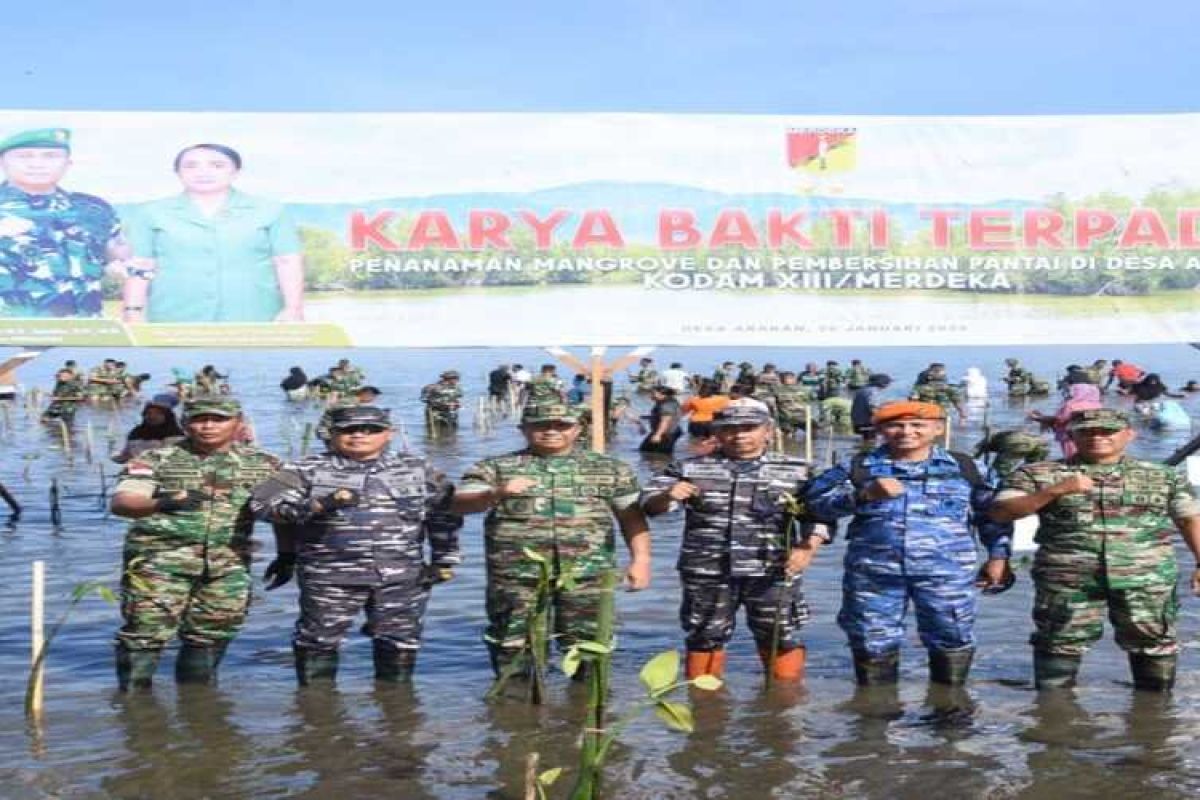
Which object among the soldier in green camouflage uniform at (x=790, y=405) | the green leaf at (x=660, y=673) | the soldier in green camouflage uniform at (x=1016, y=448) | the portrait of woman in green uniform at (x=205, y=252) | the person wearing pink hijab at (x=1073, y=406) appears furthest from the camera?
the soldier in green camouflage uniform at (x=790, y=405)

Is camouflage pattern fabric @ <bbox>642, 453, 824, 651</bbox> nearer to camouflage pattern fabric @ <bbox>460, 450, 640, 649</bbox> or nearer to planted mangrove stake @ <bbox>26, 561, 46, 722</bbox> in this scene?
camouflage pattern fabric @ <bbox>460, 450, 640, 649</bbox>

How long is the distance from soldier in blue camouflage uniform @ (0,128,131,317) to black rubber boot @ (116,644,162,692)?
5.11m

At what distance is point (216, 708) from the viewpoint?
263 inches

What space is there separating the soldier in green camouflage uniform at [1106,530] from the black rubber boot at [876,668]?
0.82m

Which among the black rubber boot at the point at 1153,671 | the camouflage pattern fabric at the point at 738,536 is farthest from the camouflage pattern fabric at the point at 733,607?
the black rubber boot at the point at 1153,671

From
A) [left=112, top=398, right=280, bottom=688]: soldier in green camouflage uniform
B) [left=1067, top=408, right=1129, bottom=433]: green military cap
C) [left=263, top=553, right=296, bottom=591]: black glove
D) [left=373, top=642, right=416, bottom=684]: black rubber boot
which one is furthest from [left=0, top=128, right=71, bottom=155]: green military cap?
[left=1067, top=408, right=1129, bottom=433]: green military cap

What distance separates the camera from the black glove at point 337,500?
6.19m

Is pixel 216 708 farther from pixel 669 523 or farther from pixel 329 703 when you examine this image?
pixel 669 523

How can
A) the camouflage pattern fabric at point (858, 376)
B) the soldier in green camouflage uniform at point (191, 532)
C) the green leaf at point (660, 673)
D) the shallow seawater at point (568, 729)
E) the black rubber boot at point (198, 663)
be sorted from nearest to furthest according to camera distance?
the green leaf at point (660, 673) < the shallow seawater at point (568, 729) < the soldier in green camouflage uniform at point (191, 532) < the black rubber boot at point (198, 663) < the camouflage pattern fabric at point (858, 376)

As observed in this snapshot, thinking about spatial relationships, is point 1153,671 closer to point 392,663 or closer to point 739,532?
point 739,532

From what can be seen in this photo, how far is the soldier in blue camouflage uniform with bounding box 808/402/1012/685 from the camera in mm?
6246

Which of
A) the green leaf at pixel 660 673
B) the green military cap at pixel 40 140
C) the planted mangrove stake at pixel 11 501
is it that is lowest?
the planted mangrove stake at pixel 11 501

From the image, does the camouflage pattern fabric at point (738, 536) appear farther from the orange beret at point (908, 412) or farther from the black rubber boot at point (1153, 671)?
the black rubber boot at point (1153, 671)

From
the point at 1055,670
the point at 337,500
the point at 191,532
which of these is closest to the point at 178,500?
the point at 191,532
